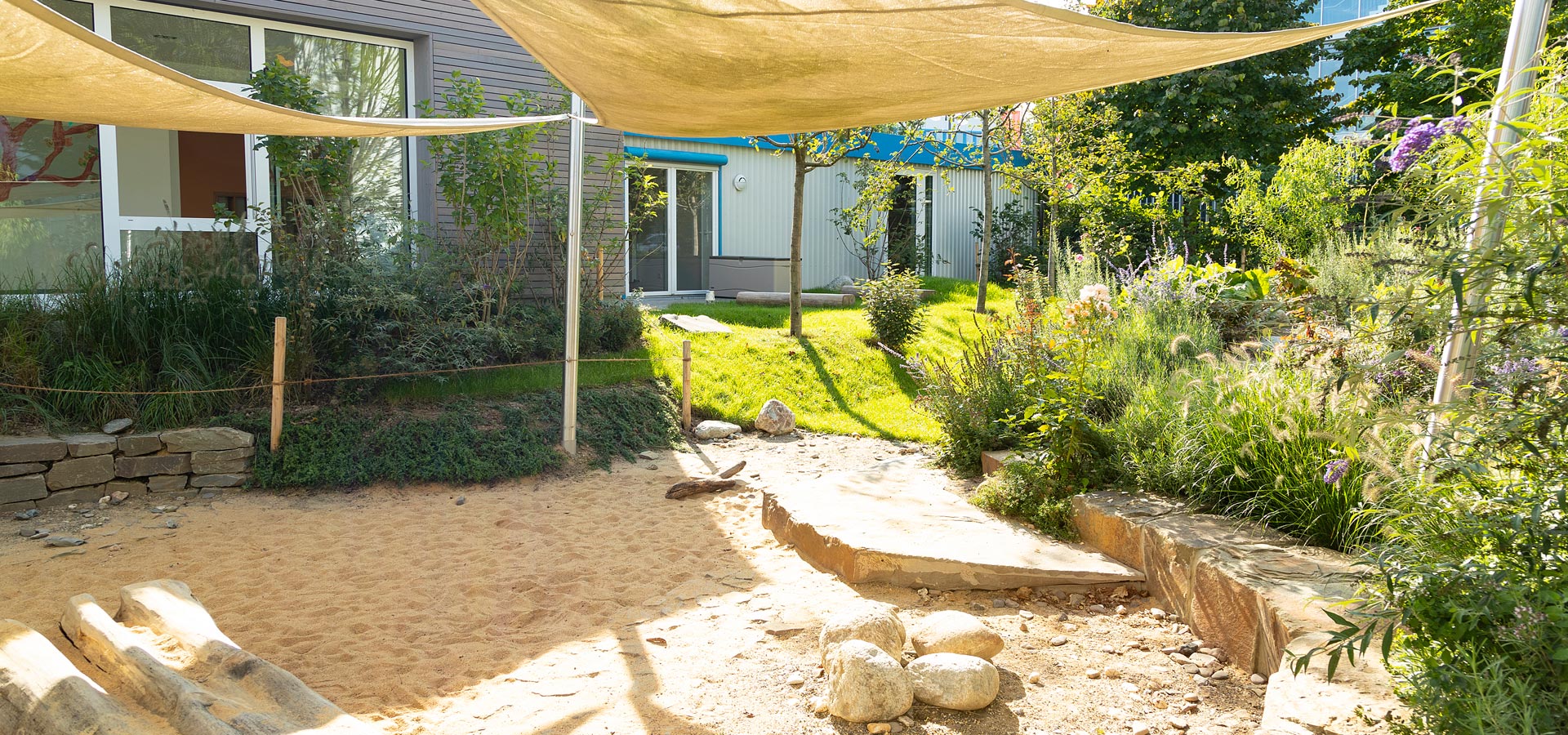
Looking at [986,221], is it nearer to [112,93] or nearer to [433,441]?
[433,441]

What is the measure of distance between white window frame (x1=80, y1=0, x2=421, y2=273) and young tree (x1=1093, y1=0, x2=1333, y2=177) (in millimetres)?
12172

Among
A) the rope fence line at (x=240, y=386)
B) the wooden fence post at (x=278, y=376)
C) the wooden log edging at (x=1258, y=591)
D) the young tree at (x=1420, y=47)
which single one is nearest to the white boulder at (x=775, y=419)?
the rope fence line at (x=240, y=386)

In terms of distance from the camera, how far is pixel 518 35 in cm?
315

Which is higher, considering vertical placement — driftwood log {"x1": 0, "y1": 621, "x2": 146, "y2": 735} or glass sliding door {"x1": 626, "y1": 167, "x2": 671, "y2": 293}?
glass sliding door {"x1": 626, "y1": 167, "x2": 671, "y2": 293}

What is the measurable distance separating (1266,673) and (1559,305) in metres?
1.51

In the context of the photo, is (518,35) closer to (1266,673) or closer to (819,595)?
(819,595)

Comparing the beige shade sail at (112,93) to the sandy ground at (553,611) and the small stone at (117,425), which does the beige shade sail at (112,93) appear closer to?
the sandy ground at (553,611)

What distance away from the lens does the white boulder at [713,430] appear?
7.62 m

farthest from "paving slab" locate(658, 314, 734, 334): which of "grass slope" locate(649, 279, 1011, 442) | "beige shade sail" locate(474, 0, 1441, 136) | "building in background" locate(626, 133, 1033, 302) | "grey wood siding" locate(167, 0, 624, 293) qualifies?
"beige shade sail" locate(474, 0, 1441, 136)

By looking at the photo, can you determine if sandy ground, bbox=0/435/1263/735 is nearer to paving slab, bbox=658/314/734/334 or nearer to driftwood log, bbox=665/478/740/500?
driftwood log, bbox=665/478/740/500

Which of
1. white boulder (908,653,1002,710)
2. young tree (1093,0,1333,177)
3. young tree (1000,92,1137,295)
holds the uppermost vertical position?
young tree (1093,0,1333,177)

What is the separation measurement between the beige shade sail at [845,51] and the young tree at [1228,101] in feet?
45.9

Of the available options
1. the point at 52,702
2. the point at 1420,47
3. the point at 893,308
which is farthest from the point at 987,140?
the point at 52,702

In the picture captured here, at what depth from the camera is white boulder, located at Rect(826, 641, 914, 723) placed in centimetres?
267
